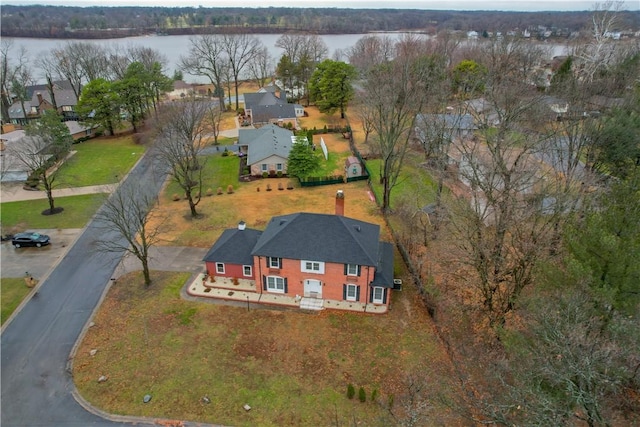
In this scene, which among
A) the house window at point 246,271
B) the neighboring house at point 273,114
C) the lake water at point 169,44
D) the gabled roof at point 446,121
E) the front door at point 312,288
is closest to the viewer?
the front door at point 312,288

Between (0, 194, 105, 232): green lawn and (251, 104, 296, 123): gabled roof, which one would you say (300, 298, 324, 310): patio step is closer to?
(0, 194, 105, 232): green lawn

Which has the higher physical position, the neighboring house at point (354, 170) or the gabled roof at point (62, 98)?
the gabled roof at point (62, 98)

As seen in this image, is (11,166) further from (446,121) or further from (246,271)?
(446,121)

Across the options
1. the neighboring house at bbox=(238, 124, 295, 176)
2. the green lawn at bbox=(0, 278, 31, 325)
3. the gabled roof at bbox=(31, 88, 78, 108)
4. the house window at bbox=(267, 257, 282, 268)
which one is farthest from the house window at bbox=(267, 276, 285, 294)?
the gabled roof at bbox=(31, 88, 78, 108)

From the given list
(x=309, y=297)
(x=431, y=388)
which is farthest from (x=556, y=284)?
(x=309, y=297)

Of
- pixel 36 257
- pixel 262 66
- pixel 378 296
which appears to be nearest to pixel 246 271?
pixel 378 296

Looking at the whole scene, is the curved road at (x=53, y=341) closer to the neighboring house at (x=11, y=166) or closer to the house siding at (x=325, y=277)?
the house siding at (x=325, y=277)

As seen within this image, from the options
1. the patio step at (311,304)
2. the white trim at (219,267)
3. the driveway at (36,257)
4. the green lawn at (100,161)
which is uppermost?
the green lawn at (100,161)

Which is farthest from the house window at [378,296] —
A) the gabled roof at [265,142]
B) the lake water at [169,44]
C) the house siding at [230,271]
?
the lake water at [169,44]
